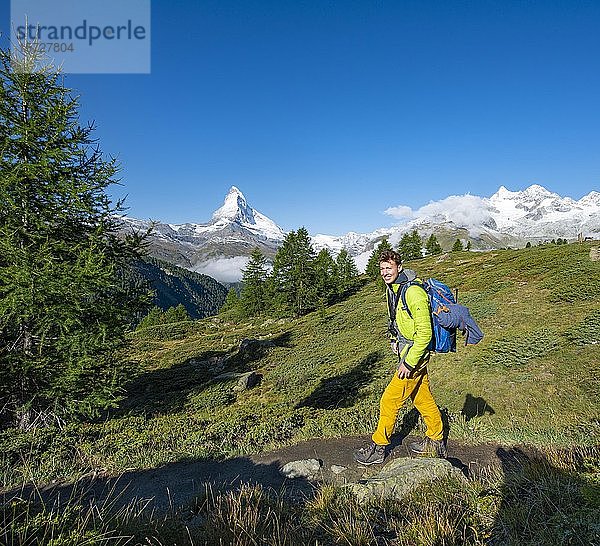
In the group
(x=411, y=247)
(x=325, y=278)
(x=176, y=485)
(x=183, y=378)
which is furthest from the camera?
(x=411, y=247)

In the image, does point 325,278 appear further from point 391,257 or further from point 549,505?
point 549,505

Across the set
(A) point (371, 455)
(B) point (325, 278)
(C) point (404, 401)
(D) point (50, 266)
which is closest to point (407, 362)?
(C) point (404, 401)

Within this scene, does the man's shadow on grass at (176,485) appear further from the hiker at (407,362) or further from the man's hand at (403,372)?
the man's hand at (403,372)

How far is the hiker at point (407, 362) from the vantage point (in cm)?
579

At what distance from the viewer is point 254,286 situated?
53625 millimetres

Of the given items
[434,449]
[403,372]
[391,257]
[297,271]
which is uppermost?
[297,271]

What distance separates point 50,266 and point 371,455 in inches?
347

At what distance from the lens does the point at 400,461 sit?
5832mm

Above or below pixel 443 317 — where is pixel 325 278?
above

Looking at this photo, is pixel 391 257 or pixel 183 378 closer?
pixel 391 257

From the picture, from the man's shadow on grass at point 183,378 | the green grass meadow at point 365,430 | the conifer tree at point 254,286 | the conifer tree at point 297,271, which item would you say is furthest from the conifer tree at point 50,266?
the conifer tree at point 254,286

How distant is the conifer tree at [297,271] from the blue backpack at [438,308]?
39559 mm

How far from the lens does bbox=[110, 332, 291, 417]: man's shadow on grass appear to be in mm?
15781

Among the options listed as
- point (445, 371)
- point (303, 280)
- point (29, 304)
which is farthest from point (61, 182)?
point (303, 280)
